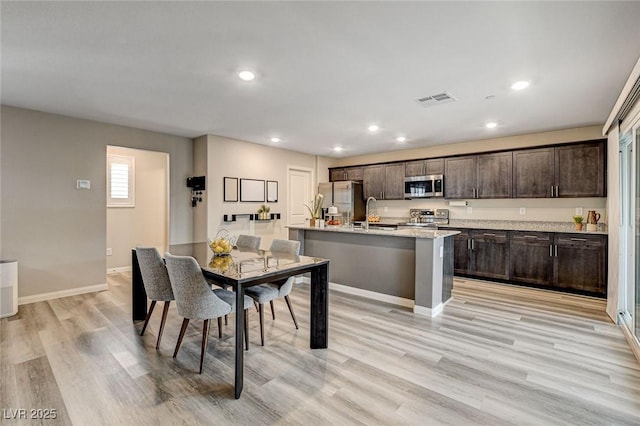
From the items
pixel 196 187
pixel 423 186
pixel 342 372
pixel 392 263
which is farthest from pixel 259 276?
pixel 423 186

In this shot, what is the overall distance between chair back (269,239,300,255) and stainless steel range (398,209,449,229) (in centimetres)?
349

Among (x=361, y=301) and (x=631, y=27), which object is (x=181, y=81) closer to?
(x=361, y=301)

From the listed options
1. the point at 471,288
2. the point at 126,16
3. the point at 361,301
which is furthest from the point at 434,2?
the point at 471,288

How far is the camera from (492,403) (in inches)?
77.3

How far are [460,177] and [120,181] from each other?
6.29 metres

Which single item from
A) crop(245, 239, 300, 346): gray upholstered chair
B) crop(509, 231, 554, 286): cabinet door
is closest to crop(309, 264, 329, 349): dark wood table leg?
crop(245, 239, 300, 346): gray upholstered chair

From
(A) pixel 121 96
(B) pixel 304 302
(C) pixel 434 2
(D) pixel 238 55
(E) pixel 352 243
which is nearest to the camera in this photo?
(C) pixel 434 2

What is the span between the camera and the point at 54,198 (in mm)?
4148

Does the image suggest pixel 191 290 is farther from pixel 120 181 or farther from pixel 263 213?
pixel 120 181

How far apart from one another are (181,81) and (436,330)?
351 cm

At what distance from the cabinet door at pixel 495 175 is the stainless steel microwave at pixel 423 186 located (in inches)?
26.1

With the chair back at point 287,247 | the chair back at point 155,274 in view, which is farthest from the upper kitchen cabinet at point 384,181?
the chair back at point 155,274

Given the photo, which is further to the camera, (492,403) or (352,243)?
(352,243)

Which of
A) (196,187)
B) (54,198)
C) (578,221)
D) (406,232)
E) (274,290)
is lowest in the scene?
(274,290)
